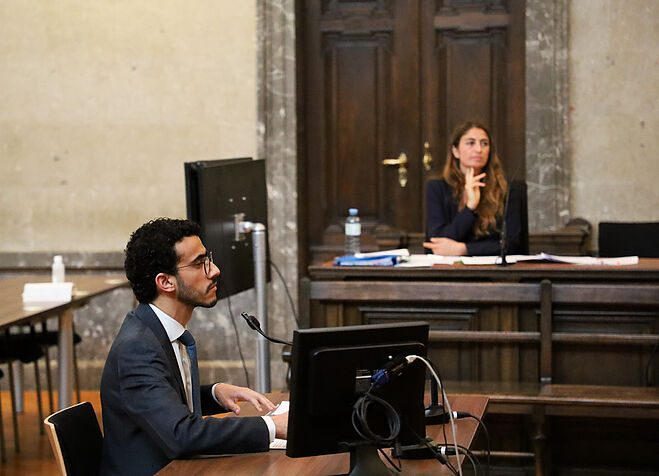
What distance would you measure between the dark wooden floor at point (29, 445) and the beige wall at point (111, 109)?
109 centimetres

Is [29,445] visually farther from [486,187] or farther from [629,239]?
[629,239]

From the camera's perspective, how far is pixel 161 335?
259cm

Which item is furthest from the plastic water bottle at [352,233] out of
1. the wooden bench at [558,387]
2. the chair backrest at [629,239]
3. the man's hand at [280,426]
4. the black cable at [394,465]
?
the black cable at [394,465]

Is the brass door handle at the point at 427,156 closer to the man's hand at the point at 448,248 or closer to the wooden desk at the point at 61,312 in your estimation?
the man's hand at the point at 448,248

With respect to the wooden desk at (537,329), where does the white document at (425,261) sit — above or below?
above

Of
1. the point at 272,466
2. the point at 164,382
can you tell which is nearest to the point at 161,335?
the point at 164,382

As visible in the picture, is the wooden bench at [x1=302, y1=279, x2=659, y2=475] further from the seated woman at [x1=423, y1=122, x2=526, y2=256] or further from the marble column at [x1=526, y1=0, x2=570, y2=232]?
the marble column at [x1=526, y1=0, x2=570, y2=232]

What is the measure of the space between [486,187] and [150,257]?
116 inches

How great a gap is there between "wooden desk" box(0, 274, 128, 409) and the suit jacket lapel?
1931 millimetres

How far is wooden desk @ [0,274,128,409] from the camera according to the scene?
464 centimetres

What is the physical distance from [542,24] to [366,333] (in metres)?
4.43

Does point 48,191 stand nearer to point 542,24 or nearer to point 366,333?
point 542,24

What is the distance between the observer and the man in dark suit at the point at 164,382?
95.0 inches

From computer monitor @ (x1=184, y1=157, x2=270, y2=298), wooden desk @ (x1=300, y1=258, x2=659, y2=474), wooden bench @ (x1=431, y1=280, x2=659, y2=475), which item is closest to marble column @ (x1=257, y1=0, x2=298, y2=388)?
computer monitor @ (x1=184, y1=157, x2=270, y2=298)
